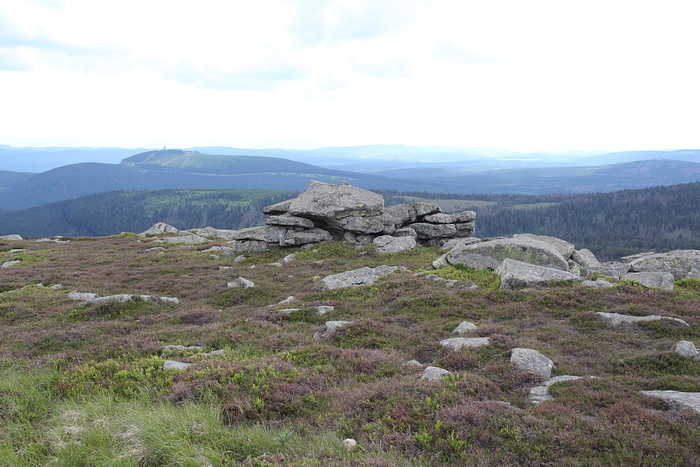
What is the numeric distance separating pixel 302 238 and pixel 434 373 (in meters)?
26.9

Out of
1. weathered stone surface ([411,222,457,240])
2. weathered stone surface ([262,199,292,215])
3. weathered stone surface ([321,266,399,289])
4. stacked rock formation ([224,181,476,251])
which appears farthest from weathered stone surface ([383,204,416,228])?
weathered stone surface ([321,266,399,289])

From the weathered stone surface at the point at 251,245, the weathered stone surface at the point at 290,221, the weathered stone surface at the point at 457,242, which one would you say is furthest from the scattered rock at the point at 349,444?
the weathered stone surface at the point at 251,245

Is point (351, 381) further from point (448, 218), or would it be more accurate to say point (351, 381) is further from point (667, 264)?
point (448, 218)

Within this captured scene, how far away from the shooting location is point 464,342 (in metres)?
12.7

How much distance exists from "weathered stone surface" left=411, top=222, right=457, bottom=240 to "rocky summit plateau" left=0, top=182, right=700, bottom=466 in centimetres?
1230

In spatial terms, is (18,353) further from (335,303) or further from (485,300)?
(485,300)

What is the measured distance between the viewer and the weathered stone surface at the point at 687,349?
35.0 feet

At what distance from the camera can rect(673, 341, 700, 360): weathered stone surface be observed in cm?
1067

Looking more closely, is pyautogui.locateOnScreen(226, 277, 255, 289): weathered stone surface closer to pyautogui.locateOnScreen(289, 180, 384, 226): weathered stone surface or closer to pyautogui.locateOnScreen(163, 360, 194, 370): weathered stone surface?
pyautogui.locateOnScreen(163, 360, 194, 370): weathered stone surface

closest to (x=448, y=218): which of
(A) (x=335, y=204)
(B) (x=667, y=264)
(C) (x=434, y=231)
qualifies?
(C) (x=434, y=231)

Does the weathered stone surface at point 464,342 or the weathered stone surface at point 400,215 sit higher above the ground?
the weathered stone surface at point 400,215

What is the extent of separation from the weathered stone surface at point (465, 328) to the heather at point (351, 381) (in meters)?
0.47

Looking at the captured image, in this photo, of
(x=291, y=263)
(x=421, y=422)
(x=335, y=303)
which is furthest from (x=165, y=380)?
(x=291, y=263)

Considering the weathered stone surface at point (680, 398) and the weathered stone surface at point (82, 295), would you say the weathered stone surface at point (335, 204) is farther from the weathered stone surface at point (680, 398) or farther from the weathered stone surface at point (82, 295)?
the weathered stone surface at point (680, 398)
